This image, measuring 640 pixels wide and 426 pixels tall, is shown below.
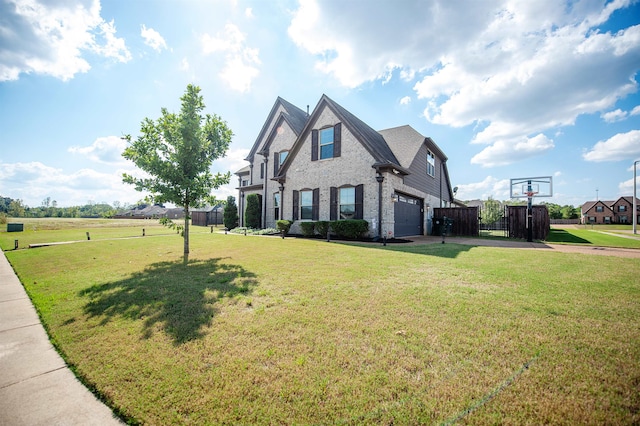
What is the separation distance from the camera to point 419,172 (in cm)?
1731

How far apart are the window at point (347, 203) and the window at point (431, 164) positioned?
857 centimetres

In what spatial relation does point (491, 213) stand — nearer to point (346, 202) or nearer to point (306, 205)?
point (346, 202)

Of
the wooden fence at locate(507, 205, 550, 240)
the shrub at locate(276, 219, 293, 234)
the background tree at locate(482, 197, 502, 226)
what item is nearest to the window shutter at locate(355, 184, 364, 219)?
the shrub at locate(276, 219, 293, 234)

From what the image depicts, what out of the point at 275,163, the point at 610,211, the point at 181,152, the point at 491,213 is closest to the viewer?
the point at 181,152

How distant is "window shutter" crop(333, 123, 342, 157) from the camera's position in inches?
572

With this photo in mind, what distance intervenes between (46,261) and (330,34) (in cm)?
1305

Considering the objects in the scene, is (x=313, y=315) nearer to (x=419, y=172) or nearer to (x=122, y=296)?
(x=122, y=296)

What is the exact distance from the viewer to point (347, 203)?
14.2 meters

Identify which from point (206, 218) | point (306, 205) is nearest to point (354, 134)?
point (306, 205)

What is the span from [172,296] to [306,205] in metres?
11.9

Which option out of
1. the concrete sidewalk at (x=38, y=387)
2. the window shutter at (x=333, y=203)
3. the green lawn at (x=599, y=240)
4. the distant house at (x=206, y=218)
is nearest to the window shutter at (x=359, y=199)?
the window shutter at (x=333, y=203)

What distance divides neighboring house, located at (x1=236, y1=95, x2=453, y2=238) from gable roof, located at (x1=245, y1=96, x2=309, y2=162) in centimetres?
11

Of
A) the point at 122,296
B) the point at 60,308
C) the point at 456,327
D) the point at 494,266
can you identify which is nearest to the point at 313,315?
the point at 456,327

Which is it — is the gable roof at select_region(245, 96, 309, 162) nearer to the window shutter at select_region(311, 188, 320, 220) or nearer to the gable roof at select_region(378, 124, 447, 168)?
the window shutter at select_region(311, 188, 320, 220)
